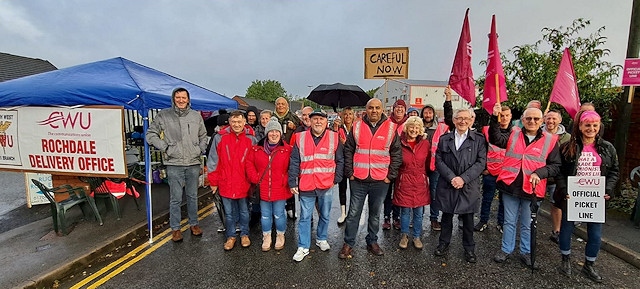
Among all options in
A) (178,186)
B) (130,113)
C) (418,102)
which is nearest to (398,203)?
(178,186)

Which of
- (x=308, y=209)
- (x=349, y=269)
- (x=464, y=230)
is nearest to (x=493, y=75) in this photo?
(x=464, y=230)

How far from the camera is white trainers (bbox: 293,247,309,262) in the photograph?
3717mm

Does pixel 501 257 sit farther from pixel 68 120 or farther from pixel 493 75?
pixel 68 120

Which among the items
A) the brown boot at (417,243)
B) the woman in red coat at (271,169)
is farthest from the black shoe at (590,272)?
the woman in red coat at (271,169)

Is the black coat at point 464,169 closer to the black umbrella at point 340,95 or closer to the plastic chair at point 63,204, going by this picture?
the black umbrella at point 340,95

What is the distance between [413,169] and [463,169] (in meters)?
0.55

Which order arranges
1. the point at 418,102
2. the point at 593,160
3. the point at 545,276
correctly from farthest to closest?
the point at 418,102, the point at 545,276, the point at 593,160

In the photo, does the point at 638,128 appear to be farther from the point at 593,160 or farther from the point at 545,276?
the point at 545,276

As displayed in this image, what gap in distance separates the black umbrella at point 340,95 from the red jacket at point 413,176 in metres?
3.27

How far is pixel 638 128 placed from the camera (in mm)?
5957

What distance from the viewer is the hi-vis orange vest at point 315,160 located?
144 inches

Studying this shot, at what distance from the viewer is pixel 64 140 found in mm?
4332

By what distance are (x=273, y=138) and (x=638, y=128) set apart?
6.96 m

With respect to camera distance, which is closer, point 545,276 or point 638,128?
point 545,276
